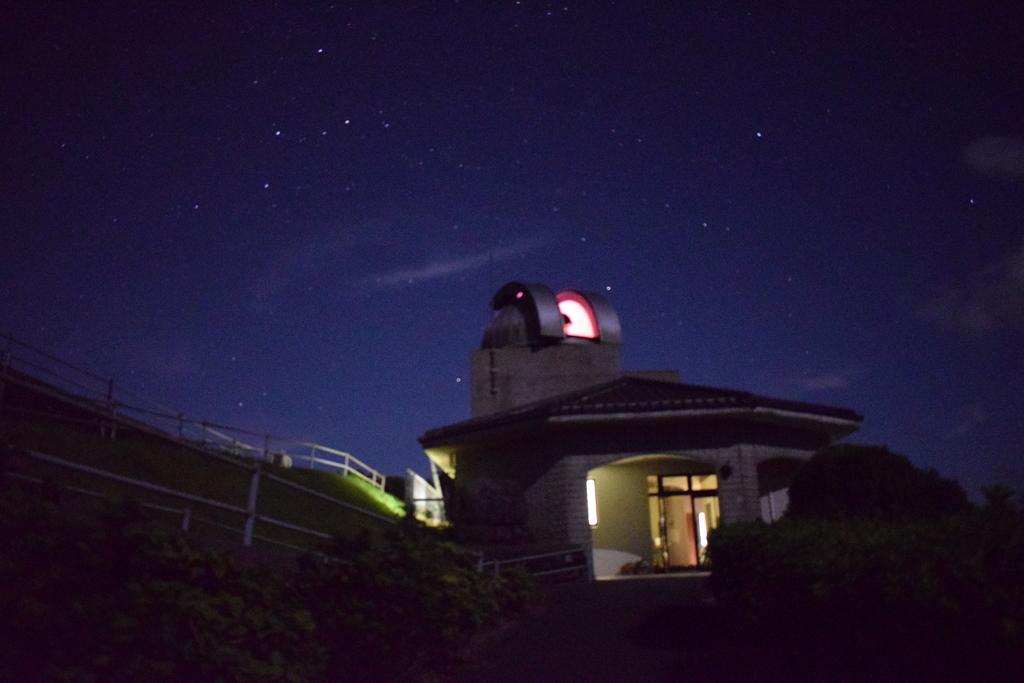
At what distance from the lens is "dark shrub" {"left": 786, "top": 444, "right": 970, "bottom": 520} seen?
802cm

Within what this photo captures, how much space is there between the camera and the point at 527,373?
1094 inches

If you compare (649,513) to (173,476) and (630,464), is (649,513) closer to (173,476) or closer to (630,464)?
(630,464)

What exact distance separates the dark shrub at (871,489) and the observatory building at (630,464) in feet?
27.9

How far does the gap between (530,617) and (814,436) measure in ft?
41.0

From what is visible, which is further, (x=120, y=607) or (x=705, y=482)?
(x=705, y=482)

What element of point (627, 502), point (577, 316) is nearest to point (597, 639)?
point (627, 502)

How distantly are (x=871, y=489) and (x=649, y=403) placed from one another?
1035 centimetres

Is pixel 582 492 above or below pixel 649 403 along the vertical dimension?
below

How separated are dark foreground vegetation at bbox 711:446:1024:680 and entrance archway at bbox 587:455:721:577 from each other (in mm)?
12522

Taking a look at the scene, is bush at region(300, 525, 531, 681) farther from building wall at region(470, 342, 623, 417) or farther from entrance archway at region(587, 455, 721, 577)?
building wall at region(470, 342, 623, 417)

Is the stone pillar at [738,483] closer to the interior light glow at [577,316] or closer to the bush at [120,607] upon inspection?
the interior light glow at [577,316]

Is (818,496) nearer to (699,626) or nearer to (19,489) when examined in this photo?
(699,626)

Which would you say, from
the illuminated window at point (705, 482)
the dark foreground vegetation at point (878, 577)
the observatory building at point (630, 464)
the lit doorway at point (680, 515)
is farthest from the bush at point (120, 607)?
the illuminated window at point (705, 482)

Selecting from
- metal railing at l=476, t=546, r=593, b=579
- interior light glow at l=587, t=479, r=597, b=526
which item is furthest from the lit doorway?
metal railing at l=476, t=546, r=593, b=579
